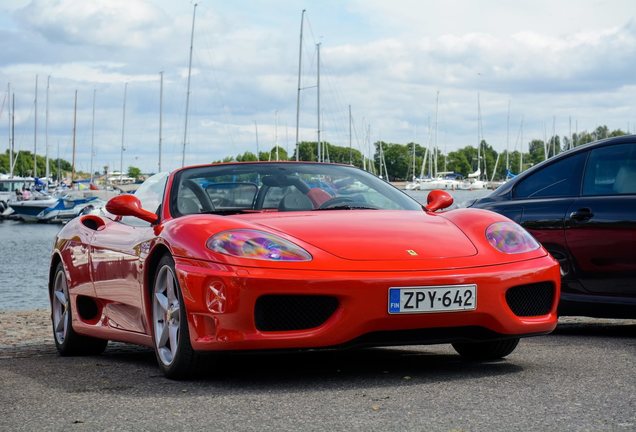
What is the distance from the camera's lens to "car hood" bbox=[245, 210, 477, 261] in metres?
5.50

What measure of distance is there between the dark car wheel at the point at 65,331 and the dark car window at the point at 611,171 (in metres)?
3.46

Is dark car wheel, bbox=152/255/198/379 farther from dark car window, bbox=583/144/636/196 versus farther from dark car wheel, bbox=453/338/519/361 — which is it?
dark car window, bbox=583/144/636/196

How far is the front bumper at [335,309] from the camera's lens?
5.27 m

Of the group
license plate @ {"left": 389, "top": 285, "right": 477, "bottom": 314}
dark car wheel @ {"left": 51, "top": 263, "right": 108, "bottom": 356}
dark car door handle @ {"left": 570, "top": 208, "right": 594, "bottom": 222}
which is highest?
dark car door handle @ {"left": 570, "top": 208, "right": 594, "bottom": 222}

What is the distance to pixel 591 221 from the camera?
7.73 m

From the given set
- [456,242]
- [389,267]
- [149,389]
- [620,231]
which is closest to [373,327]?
[389,267]

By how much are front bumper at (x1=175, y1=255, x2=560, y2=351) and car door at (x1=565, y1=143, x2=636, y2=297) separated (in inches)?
89.7

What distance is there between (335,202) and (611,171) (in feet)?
7.79

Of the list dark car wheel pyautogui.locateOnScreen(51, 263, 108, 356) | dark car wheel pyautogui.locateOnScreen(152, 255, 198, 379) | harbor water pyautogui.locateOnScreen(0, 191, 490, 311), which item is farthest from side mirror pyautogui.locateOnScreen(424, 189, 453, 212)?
harbor water pyautogui.locateOnScreen(0, 191, 490, 311)

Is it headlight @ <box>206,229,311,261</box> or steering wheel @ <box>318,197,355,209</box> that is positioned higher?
steering wheel @ <box>318,197,355,209</box>

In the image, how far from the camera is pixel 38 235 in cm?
5488

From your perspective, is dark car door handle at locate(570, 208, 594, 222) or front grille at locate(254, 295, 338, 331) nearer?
front grille at locate(254, 295, 338, 331)

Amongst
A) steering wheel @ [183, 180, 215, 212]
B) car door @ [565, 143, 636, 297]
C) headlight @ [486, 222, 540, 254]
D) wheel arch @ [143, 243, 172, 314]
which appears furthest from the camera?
car door @ [565, 143, 636, 297]

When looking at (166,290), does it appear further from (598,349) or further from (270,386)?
(598,349)
